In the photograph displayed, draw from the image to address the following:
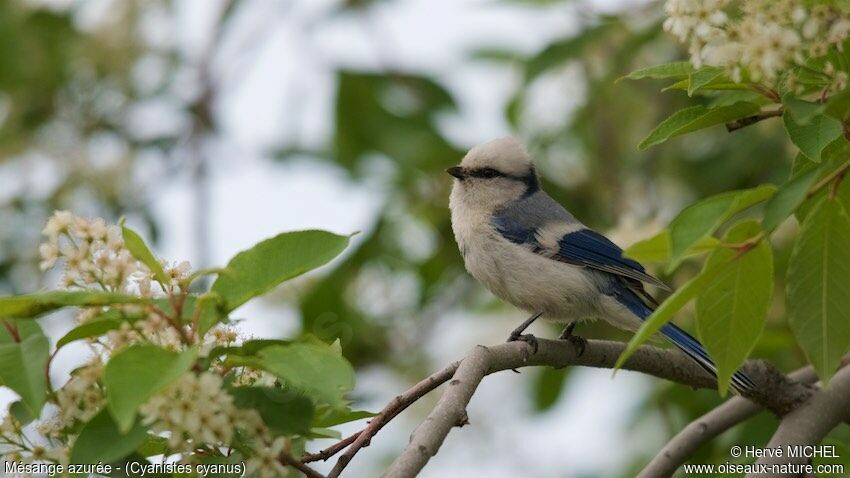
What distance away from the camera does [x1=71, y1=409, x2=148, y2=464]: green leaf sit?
2010mm

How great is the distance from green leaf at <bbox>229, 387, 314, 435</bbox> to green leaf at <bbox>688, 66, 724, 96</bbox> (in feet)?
3.19

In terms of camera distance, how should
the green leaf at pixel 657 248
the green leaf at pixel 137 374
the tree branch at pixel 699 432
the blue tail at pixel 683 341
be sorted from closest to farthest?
the green leaf at pixel 137 374, the green leaf at pixel 657 248, the tree branch at pixel 699 432, the blue tail at pixel 683 341

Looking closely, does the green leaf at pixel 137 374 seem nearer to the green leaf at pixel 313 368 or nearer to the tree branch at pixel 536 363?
the green leaf at pixel 313 368

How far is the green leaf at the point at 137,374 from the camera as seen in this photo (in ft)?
5.85

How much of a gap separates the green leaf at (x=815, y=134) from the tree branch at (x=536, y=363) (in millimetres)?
849

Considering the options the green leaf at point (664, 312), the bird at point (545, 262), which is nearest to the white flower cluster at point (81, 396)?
the green leaf at point (664, 312)

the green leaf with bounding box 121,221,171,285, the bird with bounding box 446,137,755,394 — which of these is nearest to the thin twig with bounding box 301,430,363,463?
the green leaf with bounding box 121,221,171,285

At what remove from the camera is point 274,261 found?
2227mm

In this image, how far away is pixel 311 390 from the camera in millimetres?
1981

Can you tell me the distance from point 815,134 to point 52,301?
142 cm

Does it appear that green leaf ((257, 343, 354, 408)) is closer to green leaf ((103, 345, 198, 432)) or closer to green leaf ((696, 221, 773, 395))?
green leaf ((103, 345, 198, 432))

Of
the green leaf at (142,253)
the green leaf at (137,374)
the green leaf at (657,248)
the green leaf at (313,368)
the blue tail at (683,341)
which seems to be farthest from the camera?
the blue tail at (683,341)

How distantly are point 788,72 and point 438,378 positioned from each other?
1.04 meters

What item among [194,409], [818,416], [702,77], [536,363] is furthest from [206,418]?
[818,416]
